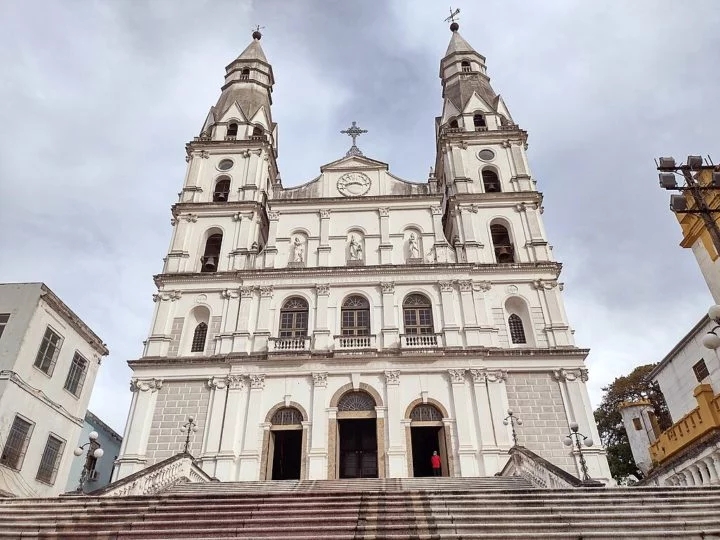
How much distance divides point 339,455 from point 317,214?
1158 centimetres

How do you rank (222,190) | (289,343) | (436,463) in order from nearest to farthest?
(436,463), (289,343), (222,190)

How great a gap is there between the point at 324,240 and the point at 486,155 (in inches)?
412

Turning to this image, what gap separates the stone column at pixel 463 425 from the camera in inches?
→ 742

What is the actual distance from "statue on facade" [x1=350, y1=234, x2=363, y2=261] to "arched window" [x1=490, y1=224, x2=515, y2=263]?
6530 millimetres

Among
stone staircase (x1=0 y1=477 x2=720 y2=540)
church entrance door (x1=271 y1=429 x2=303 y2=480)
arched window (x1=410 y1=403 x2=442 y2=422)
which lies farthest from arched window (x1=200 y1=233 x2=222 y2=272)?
stone staircase (x1=0 y1=477 x2=720 y2=540)

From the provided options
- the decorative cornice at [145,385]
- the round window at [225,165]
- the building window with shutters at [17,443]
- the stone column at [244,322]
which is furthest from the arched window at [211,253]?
the building window with shutters at [17,443]

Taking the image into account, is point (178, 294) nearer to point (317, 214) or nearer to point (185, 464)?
point (317, 214)

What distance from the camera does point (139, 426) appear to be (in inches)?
804

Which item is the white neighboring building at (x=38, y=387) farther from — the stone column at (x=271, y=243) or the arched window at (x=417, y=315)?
the arched window at (x=417, y=315)

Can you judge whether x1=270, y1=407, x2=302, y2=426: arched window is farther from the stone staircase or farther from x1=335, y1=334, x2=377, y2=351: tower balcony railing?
the stone staircase

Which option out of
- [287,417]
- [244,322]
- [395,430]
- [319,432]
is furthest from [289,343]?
[395,430]

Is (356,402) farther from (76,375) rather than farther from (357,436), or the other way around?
(76,375)

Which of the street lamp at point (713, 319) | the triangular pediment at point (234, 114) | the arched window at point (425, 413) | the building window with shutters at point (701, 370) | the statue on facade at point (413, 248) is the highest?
the triangular pediment at point (234, 114)

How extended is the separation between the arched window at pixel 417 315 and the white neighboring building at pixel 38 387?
1274 cm
